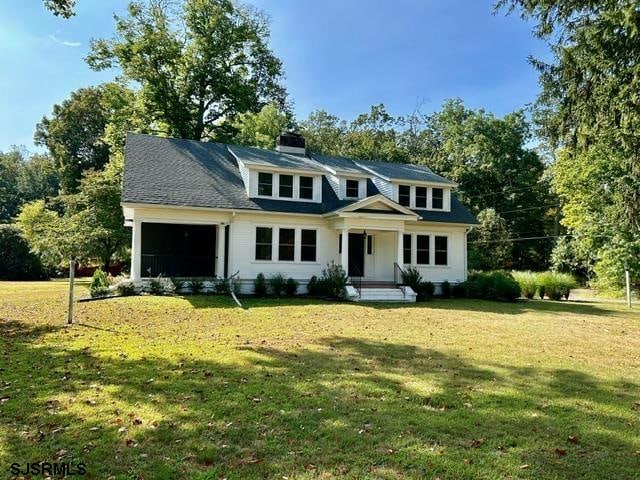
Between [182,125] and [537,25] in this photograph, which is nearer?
[537,25]

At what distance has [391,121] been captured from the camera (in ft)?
155

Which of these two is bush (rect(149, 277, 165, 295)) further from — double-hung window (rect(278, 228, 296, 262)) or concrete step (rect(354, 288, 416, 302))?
concrete step (rect(354, 288, 416, 302))

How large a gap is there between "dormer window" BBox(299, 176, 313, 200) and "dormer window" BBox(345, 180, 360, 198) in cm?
181

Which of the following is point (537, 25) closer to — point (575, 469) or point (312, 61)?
point (575, 469)

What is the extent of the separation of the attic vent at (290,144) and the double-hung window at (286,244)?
598 cm

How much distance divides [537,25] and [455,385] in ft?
31.3

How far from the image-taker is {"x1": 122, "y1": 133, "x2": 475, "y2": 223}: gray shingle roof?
17.7m

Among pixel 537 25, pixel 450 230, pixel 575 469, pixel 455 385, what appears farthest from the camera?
pixel 450 230

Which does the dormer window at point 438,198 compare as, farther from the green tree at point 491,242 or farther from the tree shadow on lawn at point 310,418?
the green tree at point 491,242

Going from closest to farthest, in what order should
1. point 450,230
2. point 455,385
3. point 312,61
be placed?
point 455,385
point 450,230
point 312,61

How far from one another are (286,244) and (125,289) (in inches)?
256

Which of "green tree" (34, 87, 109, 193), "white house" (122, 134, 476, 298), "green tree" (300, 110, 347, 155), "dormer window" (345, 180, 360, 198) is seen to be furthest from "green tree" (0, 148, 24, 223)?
"dormer window" (345, 180, 360, 198)

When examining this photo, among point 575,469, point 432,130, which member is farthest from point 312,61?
point 575,469

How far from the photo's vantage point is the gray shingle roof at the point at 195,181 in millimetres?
17703
